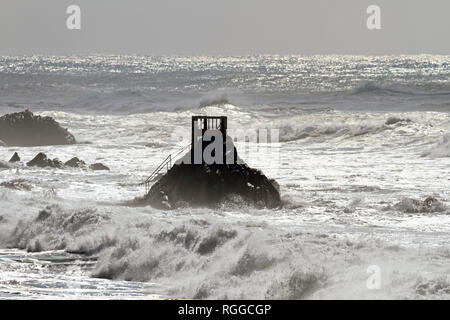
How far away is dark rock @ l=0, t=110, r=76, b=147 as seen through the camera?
4859 centimetres

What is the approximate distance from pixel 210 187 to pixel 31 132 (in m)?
23.8

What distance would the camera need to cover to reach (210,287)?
53.2ft

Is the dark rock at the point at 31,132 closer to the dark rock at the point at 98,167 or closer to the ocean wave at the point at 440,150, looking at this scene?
the dark rock at the point at 98,167

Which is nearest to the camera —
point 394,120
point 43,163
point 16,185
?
point 16,185

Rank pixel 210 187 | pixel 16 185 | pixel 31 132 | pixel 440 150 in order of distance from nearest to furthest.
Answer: pixel 210 187 → pixel 16 185 → pixel 440 150 → pixel 31 132

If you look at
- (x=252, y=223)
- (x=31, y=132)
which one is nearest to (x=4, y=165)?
(x=31, y=132)

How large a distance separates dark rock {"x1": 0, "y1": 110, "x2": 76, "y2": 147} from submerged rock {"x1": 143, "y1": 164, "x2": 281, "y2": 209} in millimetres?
22339

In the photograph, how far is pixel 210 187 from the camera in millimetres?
26953

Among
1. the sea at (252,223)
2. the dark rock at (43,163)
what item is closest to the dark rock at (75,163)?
the dark rock at (43,163)

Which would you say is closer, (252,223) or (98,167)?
(252,223)

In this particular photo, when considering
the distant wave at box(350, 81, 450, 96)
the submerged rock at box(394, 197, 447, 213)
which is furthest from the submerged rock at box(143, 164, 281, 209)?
the distant wave at box(350, 81, 450, 96)

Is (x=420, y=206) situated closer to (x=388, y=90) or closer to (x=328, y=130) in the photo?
(x=328, y=130)

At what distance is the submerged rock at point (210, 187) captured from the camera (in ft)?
87.8
